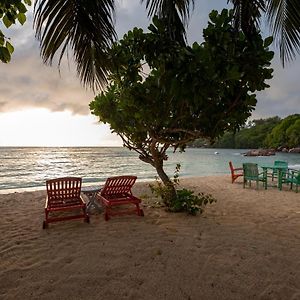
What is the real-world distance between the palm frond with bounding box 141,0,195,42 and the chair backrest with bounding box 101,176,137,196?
154 inches

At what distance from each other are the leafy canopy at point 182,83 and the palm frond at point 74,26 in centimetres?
30

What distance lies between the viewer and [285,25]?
321 centimetres

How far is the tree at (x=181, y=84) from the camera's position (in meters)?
3.45

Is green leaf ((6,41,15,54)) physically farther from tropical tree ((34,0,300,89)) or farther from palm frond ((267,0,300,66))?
palm frond ((267,0,300,66))

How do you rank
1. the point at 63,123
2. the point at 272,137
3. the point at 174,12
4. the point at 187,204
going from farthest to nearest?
1. the point at 272,137
2. the point at 63,123
3. the point at 187,204
4. the point at 174,12

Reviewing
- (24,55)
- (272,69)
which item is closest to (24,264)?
(24,55)

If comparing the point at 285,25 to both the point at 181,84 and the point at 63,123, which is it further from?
the point at 63,123

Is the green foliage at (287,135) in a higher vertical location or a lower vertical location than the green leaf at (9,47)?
higher

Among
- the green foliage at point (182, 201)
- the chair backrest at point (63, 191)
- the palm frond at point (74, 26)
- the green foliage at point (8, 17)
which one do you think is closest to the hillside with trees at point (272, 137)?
the green foliage at point (182, 201)

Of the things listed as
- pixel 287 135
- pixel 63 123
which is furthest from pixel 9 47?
pixel 287 135

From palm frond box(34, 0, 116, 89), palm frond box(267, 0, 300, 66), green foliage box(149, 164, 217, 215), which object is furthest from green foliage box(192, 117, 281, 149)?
palm frond box(34, 0, 116, 89)

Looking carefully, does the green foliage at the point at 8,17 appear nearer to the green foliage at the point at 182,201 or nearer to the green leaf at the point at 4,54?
the green leaf at the point at 4,54

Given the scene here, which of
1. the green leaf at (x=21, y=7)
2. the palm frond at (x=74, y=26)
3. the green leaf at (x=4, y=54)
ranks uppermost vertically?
the palm frond at (x=74, y=26)

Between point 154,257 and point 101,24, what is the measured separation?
10.5 feet
